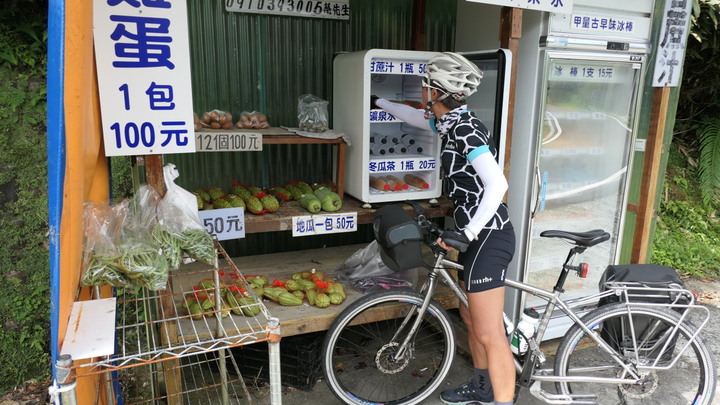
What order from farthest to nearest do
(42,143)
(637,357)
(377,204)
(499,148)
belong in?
1. (42,143)
2. (377,204)
3. (499,148)
4. (637,357)

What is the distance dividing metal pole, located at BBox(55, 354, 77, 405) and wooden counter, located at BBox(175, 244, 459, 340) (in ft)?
4.59

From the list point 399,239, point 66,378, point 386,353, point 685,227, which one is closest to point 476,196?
point 399,239

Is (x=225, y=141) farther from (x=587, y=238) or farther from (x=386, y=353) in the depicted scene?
(x=587, y=238)

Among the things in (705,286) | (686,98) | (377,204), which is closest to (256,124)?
(377,204)

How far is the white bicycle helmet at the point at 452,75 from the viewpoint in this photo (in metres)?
2.81

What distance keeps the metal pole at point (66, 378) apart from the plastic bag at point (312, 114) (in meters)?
2.52

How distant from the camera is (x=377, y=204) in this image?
3.83 m

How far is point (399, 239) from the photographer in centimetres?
300

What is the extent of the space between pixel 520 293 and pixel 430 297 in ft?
3.65

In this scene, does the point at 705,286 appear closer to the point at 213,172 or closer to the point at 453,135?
the point at 453,135

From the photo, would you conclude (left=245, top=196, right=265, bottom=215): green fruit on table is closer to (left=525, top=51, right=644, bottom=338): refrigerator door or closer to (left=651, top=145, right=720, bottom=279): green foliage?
(left=525, top=51, right=644, bottom=338): refrigerator door

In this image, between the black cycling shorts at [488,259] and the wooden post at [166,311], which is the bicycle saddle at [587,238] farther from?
the wooden post at [166,311]

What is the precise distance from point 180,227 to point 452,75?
166 centimetres

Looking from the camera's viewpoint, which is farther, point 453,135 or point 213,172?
point 213,172
